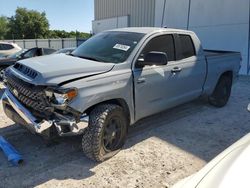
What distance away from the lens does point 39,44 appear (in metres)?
33.6

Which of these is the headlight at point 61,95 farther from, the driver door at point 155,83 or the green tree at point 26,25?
the green tree at point 26,25

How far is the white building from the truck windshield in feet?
31.6

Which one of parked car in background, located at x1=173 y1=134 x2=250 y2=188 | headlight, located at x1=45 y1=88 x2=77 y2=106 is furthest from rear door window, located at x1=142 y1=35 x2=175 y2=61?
parked car in background, located at x1=173 y1=134 x2=250 y2=188

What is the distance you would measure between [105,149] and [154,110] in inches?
48.9

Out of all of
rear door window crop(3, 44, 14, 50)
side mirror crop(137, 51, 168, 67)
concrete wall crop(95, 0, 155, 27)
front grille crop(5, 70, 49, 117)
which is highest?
concrete wall crop(95, 0, 155, 27)

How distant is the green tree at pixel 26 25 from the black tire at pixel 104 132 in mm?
58116

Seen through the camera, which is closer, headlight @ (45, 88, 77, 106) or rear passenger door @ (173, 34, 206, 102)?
headlight @ (45, 88, 77, 106)

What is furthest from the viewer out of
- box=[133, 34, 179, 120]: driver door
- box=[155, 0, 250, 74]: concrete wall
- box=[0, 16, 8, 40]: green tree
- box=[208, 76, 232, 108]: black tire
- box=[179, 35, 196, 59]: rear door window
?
box=[0, 16, 8, 40]: green tree

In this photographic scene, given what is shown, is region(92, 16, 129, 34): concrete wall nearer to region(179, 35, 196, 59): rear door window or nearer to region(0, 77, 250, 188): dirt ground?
region(179, 35, 196, 59): rear door window

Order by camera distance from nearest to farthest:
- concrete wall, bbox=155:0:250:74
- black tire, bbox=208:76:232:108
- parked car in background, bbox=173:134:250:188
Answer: parked car in background, bbox=173:134:250:188
black tire, bbox=208:76:232:108
concrete wall, bbox=155:0:250:74

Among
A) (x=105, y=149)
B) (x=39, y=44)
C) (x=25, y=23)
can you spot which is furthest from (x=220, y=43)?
(x=25, y=23)

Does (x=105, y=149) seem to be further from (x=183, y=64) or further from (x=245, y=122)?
(x=245, y=122)

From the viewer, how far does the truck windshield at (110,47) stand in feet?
14.9

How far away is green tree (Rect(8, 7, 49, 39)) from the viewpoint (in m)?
57.7
